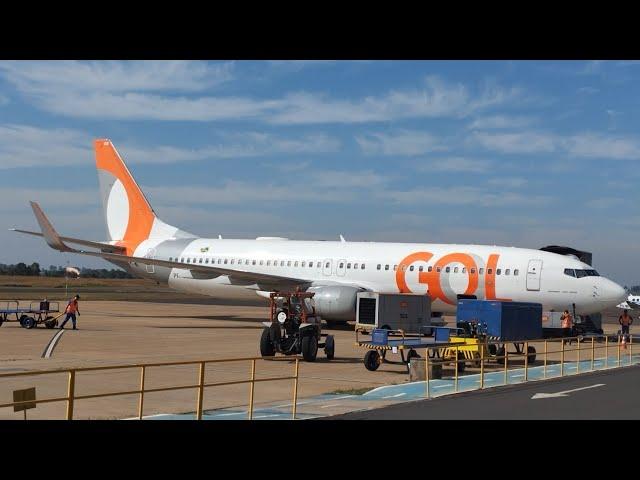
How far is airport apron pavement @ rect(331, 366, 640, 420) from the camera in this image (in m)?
13.5

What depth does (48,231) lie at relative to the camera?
37.8m

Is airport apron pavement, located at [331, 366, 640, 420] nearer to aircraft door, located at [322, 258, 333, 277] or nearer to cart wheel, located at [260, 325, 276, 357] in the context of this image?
cart wheel, located at [260, 325, 276, 357]

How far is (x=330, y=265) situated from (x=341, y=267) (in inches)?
23.5

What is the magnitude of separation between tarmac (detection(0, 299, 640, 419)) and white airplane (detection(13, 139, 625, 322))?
3022mm

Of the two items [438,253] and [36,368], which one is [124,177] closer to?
[438,253]

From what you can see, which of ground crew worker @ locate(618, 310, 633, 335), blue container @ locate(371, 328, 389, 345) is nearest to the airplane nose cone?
ground crew worker @ locate(618, 310, 633, 335)

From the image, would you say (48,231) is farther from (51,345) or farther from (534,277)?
(534,277)

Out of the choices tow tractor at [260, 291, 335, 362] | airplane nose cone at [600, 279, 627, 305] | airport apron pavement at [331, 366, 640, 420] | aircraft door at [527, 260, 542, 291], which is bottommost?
airport apron pavement at [331, 366, 640, 420]

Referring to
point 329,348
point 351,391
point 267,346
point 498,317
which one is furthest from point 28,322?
point 351,391

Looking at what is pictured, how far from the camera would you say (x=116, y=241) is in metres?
46.8

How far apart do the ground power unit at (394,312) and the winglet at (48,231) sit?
49.8 feet
